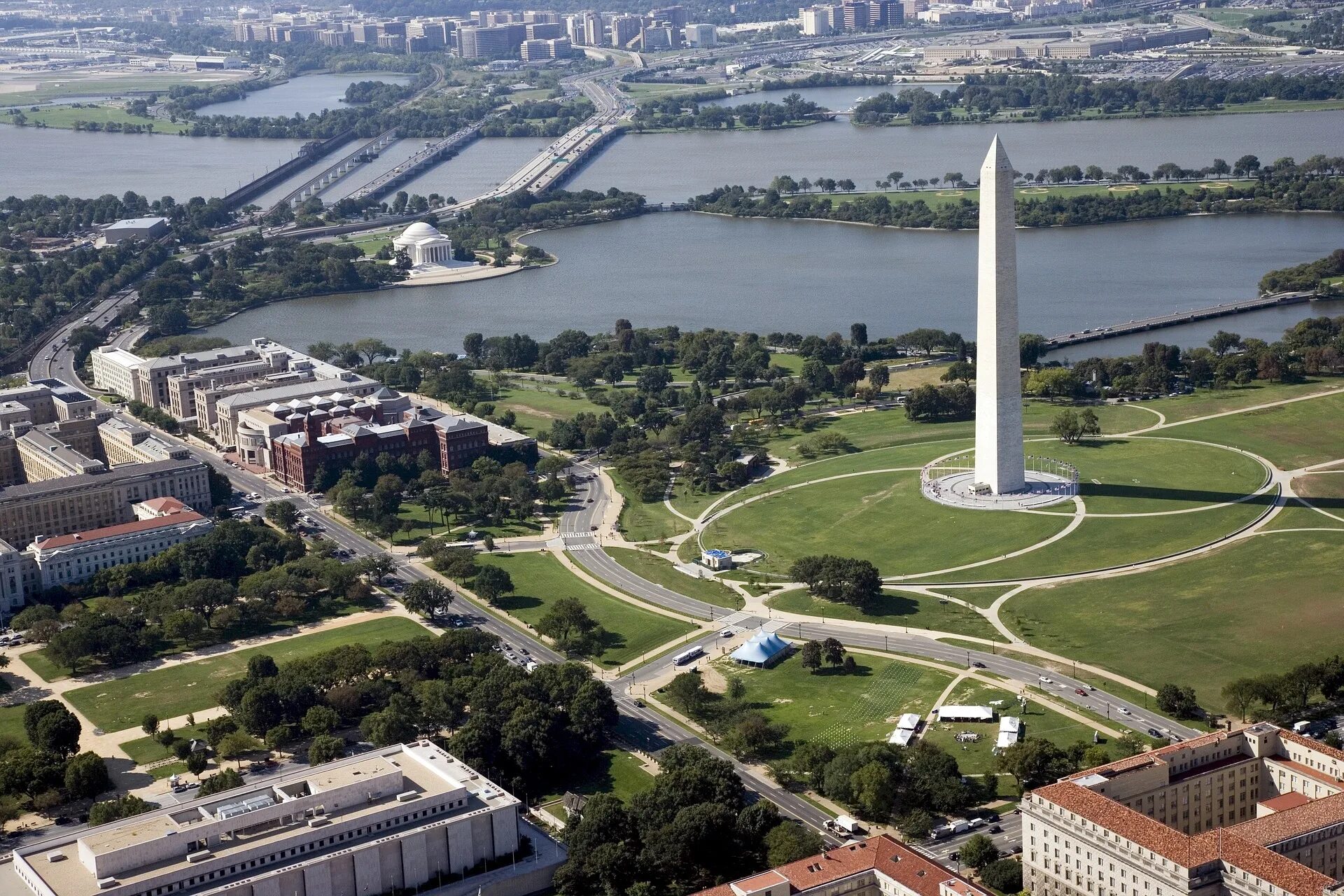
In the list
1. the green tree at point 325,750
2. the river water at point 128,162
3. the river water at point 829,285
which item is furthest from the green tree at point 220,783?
the river water at point 128,162

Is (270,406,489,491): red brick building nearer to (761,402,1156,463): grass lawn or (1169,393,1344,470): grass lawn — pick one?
(761,402,1156,463): grass lawn

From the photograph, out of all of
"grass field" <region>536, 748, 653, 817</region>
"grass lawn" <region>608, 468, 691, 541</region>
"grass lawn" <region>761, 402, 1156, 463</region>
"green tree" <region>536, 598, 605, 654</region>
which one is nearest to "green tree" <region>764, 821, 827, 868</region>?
"grass field" <region>536, 748, 653, 817</region>

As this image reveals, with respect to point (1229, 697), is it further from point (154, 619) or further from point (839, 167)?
point (839, 167)

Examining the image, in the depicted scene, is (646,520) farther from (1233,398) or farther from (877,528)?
(1233,398)

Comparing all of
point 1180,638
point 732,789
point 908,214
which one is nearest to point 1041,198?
point 908,214

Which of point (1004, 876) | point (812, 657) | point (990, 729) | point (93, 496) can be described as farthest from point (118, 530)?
point (1004, 876)
